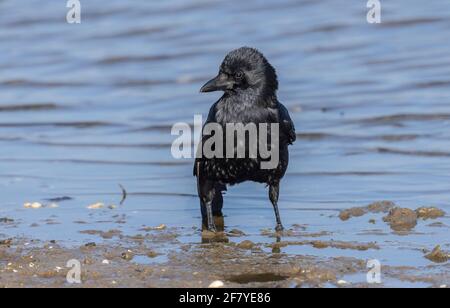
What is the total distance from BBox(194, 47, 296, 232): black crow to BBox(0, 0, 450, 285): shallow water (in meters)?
0.35

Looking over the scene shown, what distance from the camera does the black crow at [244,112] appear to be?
7699 millimetres

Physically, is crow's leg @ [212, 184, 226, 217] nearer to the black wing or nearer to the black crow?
the black crow

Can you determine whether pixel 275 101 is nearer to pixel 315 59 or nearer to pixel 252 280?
pixel 252 280

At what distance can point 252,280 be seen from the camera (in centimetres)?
628

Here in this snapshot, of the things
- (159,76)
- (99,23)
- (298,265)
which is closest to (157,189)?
(298,265)

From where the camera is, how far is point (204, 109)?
12297 mm

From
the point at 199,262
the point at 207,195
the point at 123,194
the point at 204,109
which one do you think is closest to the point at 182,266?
the point at 199,262

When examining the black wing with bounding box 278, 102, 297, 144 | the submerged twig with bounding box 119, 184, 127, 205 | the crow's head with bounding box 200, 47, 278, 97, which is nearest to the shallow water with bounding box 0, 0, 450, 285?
the submerged twig with bounding box 119, 184, 127, 205

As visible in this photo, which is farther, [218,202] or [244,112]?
[218,202]

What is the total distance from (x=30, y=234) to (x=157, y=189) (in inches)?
70.1

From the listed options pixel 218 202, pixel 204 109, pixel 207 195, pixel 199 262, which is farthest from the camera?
pixel 204 109

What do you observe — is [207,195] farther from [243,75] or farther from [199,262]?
[199,262]

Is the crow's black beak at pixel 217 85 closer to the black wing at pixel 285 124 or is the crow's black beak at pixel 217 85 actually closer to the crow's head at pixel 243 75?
the crow's head at pixel 243 75

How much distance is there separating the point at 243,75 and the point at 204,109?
4480 mm
